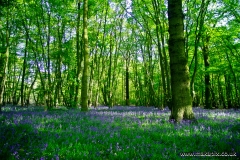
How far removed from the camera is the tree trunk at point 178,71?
7.61m

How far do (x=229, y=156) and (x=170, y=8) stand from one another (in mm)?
5856

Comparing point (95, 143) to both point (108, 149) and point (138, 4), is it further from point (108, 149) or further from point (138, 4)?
point (138, 4)

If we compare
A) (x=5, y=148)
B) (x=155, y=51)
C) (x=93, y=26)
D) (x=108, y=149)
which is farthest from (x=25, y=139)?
(x=155, y=51)

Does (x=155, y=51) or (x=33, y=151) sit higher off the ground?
(x=155, y=51)

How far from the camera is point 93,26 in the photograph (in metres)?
30.7

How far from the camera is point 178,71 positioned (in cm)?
765

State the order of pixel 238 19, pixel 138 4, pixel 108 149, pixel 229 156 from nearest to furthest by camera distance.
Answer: pixel 229 156
pixel 108 149
pixel 138 4
pixel 238 19

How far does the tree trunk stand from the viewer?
761 centimetres

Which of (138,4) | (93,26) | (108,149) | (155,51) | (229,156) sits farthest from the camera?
(155,51)

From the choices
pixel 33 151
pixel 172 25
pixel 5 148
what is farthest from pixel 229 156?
pixel 172 25

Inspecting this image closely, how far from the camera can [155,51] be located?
142ft

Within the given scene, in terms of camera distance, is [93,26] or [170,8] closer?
[170,8]

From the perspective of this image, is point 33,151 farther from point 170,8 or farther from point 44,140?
point 170,8

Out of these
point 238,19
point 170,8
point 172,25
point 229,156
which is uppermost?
point 238,19
